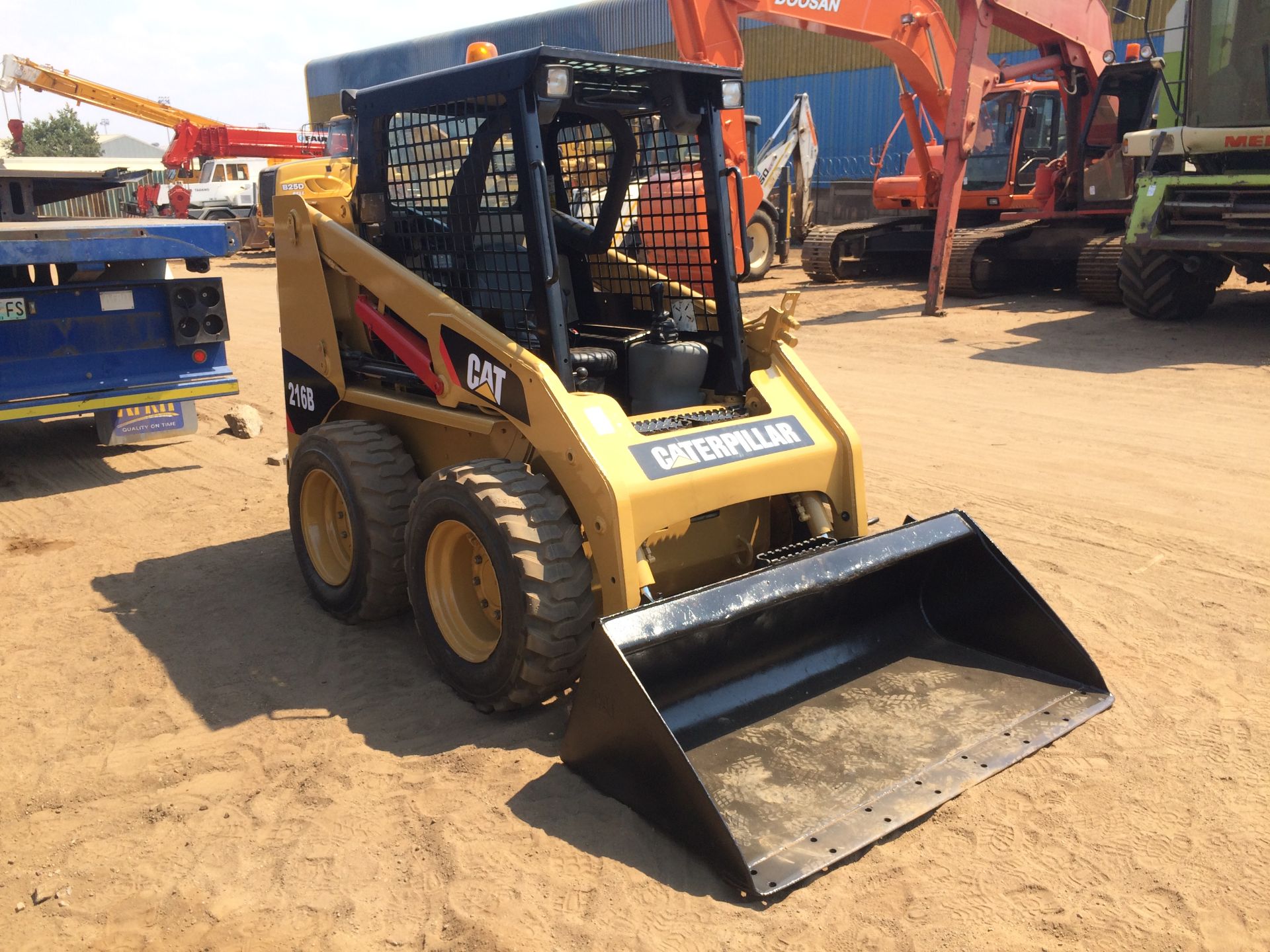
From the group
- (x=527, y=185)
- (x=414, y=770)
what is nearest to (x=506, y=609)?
(x=414, y=770)

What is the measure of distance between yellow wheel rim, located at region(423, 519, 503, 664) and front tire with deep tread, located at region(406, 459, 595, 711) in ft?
0.38

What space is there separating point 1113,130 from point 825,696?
11.9 meters

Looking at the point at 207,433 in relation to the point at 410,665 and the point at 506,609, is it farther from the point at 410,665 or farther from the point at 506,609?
the point at 506,609

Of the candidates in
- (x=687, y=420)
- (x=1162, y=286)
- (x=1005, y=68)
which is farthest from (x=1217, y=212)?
Answer: (x=687, y=420)

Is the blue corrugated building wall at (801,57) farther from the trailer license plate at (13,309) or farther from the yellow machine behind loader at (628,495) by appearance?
the yellow machine behind loader at (628,495)

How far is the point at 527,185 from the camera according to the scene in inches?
150

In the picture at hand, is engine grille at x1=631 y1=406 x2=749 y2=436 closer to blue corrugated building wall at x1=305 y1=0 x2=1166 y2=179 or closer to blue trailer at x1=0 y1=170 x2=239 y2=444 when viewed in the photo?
blue trailer at x1=0 y1=170 x2=239 y2=444

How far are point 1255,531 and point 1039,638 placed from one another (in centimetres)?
Answer: 206

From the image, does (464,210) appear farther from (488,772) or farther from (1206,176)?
(1206,176)

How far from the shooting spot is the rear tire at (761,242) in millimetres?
16953

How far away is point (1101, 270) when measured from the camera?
11812 millimetres

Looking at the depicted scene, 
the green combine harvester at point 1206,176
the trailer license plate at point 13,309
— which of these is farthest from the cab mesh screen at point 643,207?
the green combine harvester at point 1206,176

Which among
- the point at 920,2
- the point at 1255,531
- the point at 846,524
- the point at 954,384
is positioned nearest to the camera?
the point at 846,524

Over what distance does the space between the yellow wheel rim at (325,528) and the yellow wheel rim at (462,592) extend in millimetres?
959
